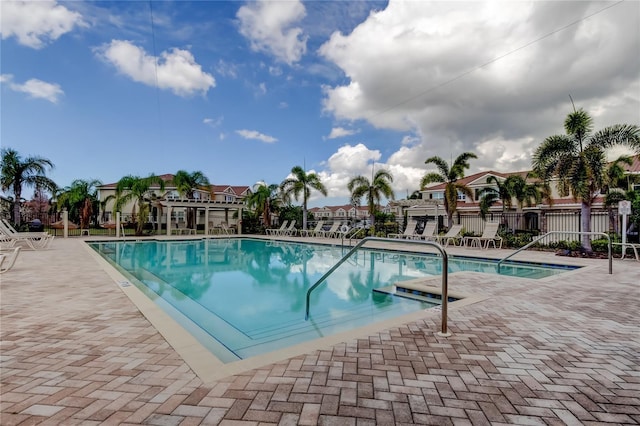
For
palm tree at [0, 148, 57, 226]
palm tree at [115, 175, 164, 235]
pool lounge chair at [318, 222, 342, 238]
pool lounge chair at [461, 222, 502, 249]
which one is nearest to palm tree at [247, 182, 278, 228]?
pool lounge chair at [318, 222, 342, 238]

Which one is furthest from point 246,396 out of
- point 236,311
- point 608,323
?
point 608,323

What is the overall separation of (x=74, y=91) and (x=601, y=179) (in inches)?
838

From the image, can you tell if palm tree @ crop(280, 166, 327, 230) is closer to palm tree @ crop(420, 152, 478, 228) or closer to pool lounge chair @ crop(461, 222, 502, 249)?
palm tree @ crop(420, 152, 478, 228)

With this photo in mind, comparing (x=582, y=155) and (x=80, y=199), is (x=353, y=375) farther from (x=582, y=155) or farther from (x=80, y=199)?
(x=80, y=199)

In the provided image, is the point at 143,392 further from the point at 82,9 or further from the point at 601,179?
the point at 601,179

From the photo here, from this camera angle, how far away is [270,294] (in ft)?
22.9

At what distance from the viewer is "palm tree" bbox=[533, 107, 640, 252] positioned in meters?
10.9

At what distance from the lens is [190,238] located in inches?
834

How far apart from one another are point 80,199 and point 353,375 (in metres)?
34.0

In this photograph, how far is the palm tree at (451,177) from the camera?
17.8 m

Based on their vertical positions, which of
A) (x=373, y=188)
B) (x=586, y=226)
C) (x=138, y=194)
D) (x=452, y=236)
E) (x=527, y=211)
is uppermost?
(x=373, y=188)

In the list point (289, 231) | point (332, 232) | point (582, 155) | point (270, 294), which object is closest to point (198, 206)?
point (289, 231)

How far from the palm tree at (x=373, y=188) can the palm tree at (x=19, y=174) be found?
2277cm

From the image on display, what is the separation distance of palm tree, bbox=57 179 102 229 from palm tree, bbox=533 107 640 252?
2996 cm
